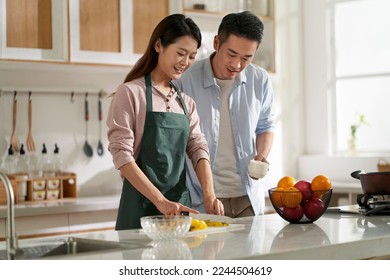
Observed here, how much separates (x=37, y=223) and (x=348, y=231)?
83.3 inches

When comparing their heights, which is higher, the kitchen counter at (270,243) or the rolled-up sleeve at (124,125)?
the rolled-up sleeve at (124,125)

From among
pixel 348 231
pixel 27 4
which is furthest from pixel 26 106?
pixel 348 231

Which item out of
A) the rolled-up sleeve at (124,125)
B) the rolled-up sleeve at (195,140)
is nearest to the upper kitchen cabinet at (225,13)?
the rolled-up sleeve at (195,140)

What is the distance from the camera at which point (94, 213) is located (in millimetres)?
4047

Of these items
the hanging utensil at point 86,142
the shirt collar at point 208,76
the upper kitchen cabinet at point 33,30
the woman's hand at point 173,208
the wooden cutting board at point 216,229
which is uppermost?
the upper kitchen cabinet at point 33,30

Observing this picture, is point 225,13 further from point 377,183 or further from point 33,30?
point 377,183

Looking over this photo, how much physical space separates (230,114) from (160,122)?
0.54 m

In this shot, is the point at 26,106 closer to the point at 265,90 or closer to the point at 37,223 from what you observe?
the point at 37,223

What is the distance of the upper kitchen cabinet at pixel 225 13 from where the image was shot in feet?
16.1

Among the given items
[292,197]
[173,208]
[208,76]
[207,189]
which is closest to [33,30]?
[208,76]

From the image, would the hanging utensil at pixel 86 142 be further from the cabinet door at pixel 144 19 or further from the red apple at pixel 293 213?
the red apple at pixel 293 213

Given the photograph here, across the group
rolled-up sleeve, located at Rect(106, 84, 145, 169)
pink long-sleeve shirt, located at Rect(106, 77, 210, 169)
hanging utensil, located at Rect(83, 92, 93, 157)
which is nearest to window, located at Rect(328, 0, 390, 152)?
hanging utensil, located at Rect(83, 92, 93, 157)

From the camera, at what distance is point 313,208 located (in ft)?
7.97

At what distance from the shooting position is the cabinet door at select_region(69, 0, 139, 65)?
13.7ft
